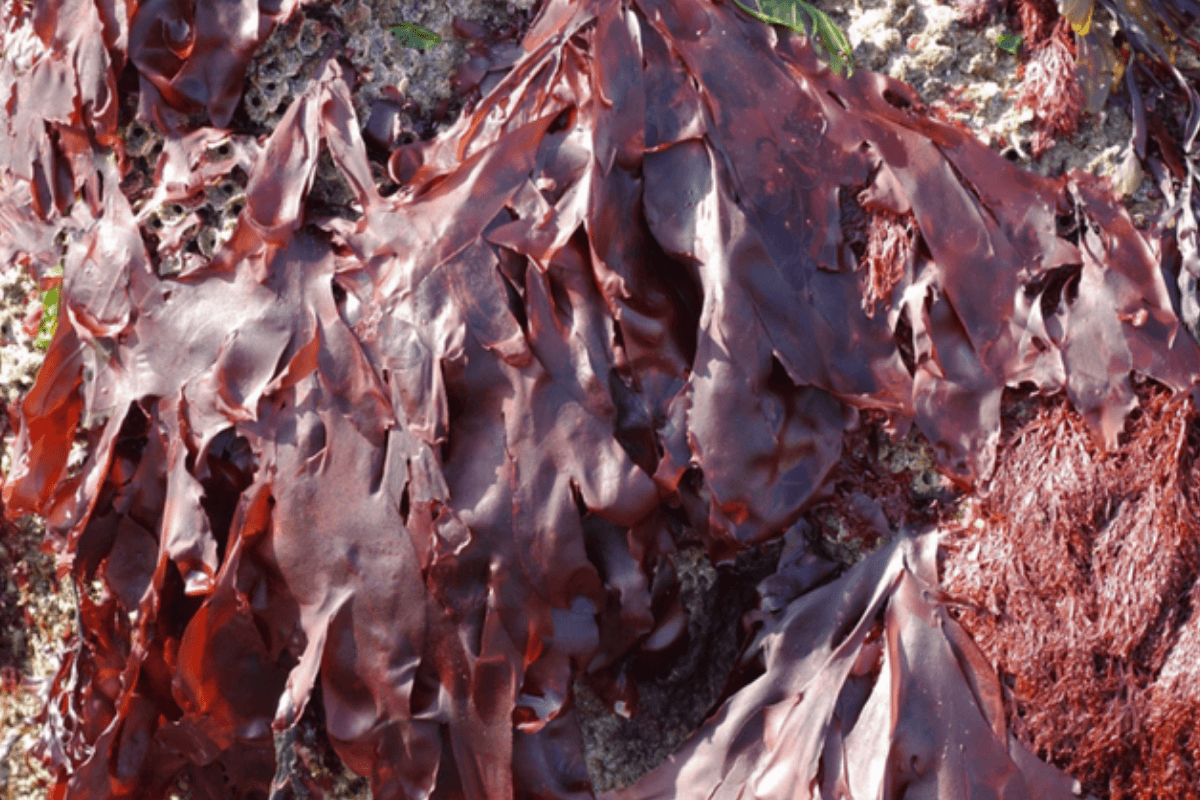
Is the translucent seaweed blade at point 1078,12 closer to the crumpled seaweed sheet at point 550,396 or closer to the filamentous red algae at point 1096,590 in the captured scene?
the crumpled seaweed sheet at point 550,396

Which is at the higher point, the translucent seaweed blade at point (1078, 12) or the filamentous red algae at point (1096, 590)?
the translucent seaweed blade at point (1078, 12)

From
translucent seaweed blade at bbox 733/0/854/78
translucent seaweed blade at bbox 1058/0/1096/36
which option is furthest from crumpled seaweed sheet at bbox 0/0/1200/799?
translucent seaweed blade at bbox 1058/0/1096/36

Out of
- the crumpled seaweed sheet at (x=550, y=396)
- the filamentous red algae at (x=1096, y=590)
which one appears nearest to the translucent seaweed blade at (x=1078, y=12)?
the crumpled seaweed sheet at (x=550, y=396)

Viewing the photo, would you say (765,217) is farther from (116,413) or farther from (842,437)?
(116,413)

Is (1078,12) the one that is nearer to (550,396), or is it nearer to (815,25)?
(815,25)

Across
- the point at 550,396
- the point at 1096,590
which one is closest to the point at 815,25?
the point at 550,396

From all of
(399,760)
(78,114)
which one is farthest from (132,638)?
(78,114)
